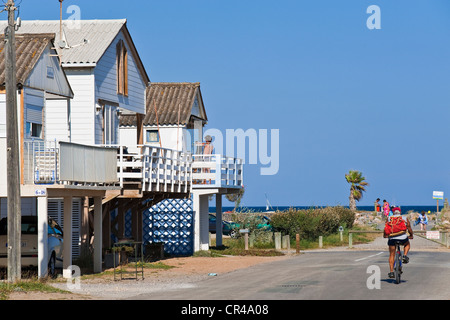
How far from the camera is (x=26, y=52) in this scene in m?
23.4

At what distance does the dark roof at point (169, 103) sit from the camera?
3847 centimetres

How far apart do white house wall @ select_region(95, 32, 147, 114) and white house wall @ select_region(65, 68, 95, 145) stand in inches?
15.4

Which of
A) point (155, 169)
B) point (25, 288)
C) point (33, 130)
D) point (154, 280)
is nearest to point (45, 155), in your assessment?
point (33, 130)

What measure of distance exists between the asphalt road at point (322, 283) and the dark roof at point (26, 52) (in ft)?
23.9

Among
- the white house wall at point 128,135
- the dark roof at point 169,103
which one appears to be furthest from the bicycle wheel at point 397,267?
the white house wall at point 128,135

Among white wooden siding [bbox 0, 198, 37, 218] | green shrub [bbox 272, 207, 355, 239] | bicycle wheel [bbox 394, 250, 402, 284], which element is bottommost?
green shrub [bbox 272, 207, 355, 239]

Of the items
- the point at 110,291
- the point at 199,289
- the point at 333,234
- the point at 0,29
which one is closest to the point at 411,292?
the point at 199,289

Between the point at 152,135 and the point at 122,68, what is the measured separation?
7576mm

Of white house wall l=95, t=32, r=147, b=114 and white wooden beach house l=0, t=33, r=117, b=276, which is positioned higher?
white house wall l=95, t=32, r=147, b=114

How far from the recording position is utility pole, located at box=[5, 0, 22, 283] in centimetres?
1995

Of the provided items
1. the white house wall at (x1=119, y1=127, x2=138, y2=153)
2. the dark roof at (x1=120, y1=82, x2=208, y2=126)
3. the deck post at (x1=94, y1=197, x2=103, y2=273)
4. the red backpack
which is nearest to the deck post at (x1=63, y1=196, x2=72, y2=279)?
the deck post at (x1=94, y1=197, x2=103, y2=273)

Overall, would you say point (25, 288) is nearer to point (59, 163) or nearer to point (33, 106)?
point (59, 163)

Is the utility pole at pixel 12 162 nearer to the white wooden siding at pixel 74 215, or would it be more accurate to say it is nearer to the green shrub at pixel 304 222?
the white wooden siding at pixel 74 215

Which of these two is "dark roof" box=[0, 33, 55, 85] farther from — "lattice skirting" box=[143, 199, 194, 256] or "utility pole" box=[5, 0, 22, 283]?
"lattice skirting" box=[143, 199, 194, 256]
